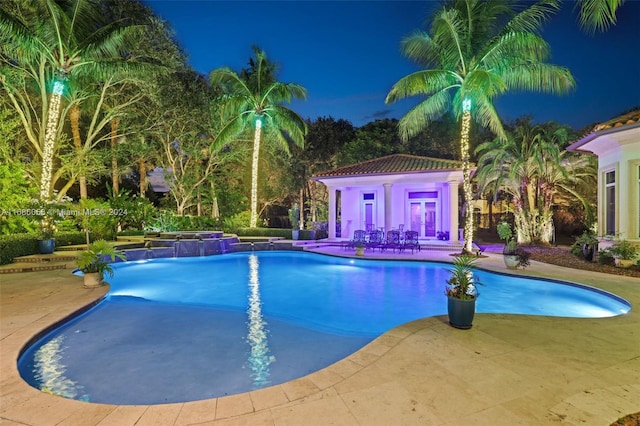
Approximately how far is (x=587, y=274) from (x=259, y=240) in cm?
Answer: 1472

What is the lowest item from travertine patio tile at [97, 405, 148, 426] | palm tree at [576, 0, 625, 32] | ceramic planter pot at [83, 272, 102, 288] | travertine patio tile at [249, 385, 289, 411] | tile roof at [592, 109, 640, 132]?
travertine patio tile at [97, 405, 148, 426]

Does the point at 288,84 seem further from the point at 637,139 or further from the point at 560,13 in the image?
the point at 637,139

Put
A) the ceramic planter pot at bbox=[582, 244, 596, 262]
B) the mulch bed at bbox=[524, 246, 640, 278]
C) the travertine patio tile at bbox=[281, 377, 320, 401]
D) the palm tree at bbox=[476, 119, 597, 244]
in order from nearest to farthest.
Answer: the travertine patio tile at bbox=[281, 377, 320, 401]
the mulch bed at bbox=[524, 246, 640, 278]
the ceramic planter pot at bbox=[582, 244, 596, 262]
the palm tree at bbox=[476, 119, 597, 244]

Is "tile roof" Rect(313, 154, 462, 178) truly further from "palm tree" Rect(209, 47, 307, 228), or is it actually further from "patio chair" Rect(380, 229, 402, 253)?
"palm tree" Rect(209, 47, 307, 228)

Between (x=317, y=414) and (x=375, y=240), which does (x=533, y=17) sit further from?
(x=317, y=414)

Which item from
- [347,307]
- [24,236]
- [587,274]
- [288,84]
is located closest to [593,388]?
[347,307]

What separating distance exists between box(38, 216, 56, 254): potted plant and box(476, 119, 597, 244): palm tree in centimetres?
1903

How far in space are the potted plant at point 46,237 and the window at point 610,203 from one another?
20391 millimetres

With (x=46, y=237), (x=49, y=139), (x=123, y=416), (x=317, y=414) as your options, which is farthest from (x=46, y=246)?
(x=317, y=414)

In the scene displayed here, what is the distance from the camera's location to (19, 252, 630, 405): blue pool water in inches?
164

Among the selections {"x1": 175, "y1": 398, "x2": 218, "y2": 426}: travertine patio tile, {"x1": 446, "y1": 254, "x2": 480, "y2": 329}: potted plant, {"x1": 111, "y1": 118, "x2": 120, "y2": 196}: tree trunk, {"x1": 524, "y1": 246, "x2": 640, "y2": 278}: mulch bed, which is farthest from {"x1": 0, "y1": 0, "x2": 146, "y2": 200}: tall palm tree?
{"x1": 524, "y1": 246, "x2": 640, "y2": 278}: mulch bed

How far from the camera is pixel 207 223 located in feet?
70.1

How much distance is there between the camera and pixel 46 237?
1215cm

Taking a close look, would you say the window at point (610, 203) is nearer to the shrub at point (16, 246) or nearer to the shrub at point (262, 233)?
the shrub at point (262, 233)
